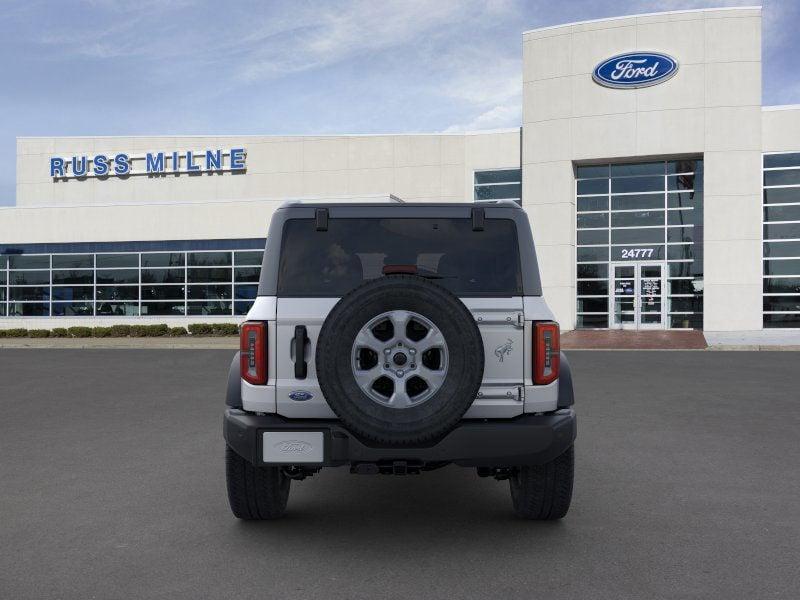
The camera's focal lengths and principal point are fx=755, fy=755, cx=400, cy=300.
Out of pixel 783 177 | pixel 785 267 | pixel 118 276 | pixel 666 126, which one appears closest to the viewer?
pixel 785 267

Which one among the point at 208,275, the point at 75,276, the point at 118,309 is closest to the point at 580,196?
the point at 208,275

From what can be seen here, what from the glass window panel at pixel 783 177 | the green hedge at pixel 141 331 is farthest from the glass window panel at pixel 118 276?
the glass window panel at pixel 783 177

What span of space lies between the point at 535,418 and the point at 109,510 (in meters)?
3.04

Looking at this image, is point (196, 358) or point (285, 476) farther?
point (196, 358)

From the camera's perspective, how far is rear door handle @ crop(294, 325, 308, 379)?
422 centimetres

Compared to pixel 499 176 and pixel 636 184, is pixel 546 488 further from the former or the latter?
pixel 499 176

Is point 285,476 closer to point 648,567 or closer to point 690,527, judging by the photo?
point 648,567

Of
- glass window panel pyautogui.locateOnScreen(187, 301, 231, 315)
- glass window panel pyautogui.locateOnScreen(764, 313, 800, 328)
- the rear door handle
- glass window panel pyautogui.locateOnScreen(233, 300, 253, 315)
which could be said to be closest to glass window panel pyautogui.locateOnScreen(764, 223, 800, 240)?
glass window panel pyautogui.locateOnScreen(764, 313, 800, 328)

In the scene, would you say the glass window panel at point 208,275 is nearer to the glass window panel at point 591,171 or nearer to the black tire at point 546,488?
the glass window panel at point 591,171

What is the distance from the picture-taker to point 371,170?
34906mm

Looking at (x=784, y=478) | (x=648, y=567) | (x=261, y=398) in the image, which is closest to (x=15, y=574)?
(x=261, y=398)

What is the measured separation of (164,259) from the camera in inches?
1315

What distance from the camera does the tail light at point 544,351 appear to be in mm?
4312

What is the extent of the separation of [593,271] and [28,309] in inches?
1008
